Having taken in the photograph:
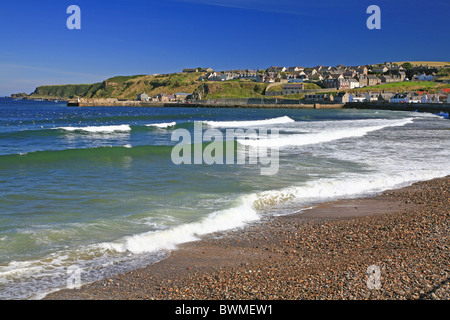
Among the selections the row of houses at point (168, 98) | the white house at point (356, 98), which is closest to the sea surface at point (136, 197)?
the white house at point (356, 98)

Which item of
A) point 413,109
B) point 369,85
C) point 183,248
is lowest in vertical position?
point 183,248

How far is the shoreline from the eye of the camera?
208 inches

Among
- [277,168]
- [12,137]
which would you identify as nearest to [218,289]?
[277,168]

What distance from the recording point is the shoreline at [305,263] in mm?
5273

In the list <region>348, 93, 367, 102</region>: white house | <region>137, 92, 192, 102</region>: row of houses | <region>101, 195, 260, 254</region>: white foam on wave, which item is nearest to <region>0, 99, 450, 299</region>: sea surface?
<region>101, 195, 260, 254</region>: white foam on wave

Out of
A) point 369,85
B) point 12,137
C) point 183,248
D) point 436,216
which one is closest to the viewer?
point 183,248

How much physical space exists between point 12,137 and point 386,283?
3115 centimetres

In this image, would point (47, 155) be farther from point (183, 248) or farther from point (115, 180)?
point (183, 248)

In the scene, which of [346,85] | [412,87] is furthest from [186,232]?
[346,85]

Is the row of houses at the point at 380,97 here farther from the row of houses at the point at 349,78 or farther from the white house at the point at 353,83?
the white house at the point at 353,83

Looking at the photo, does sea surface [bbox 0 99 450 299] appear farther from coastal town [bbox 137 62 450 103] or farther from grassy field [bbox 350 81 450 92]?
grassy field [bbox 350 81 450 92]

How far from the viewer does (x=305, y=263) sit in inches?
249

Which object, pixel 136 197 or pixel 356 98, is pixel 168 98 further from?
pixel 136 197
